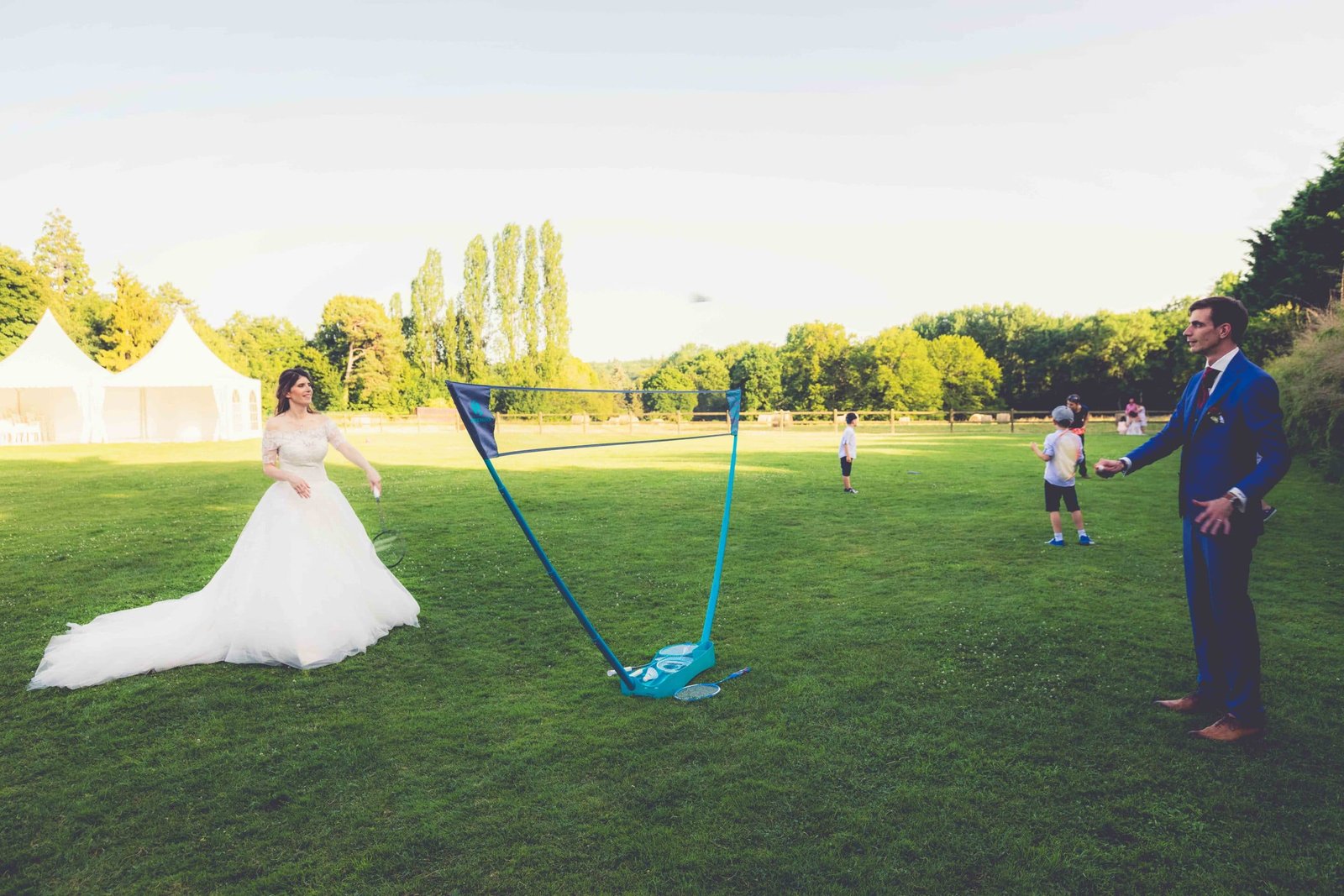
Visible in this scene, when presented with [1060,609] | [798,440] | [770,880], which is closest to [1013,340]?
[798,440]

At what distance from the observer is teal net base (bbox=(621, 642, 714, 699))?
477cm

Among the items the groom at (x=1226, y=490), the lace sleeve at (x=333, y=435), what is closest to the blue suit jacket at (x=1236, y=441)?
the groom at (x=1226, y=490)

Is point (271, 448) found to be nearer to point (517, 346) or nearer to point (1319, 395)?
point (1319, 395)

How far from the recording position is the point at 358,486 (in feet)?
54.7

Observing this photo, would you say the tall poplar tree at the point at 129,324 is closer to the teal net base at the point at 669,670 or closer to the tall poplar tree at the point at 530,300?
the tall poplar tree at the point at 530,300

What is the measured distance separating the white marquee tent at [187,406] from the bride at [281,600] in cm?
3077

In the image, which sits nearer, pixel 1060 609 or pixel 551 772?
pixel 551 772

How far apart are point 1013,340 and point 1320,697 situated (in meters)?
75.0

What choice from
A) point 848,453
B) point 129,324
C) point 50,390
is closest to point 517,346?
point 129,324

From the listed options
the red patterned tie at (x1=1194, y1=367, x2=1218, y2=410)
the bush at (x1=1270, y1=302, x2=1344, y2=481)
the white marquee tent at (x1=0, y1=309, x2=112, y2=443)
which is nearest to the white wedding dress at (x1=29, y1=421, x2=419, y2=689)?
the red patterned tie at (x1=1194, y1=367, x2=1218, y2=410)

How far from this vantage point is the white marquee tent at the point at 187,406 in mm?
32250

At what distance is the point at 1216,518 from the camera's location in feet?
12.2

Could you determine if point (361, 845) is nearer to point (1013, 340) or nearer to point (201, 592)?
point (201, 592)

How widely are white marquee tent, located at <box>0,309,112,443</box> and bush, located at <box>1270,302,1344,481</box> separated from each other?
133ft
